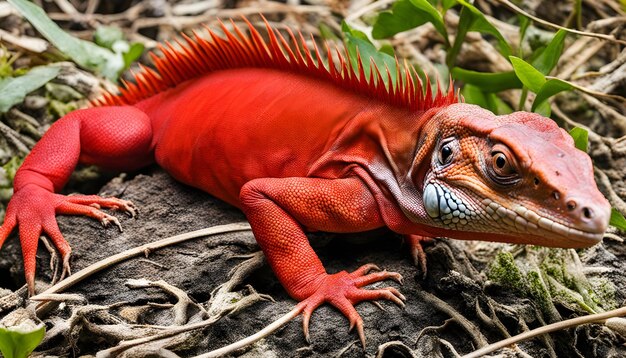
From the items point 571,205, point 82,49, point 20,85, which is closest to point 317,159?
point 571,205

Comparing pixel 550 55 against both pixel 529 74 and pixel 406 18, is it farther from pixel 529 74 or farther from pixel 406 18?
pixel 406 18

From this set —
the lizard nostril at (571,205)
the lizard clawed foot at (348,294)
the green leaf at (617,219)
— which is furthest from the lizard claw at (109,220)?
the green leaf at (617,219)

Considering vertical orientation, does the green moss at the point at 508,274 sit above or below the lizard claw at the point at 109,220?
below

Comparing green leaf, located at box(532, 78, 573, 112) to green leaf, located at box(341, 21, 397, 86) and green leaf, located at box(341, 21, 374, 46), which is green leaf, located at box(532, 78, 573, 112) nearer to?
green leaf, located at box(341, 21, 397, 86)

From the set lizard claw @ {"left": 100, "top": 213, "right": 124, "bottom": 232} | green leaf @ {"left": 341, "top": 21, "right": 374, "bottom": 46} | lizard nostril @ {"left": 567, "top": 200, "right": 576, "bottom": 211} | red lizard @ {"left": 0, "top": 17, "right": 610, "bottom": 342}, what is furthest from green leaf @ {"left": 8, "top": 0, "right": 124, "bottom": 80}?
lizard nostril @ {"left": 567, "top": 200, "right": 576, "bottom": 211}

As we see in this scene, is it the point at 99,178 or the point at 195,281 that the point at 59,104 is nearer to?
the point at 99,178

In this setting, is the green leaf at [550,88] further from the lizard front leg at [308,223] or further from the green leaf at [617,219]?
the lizard front leg at [308,223]
